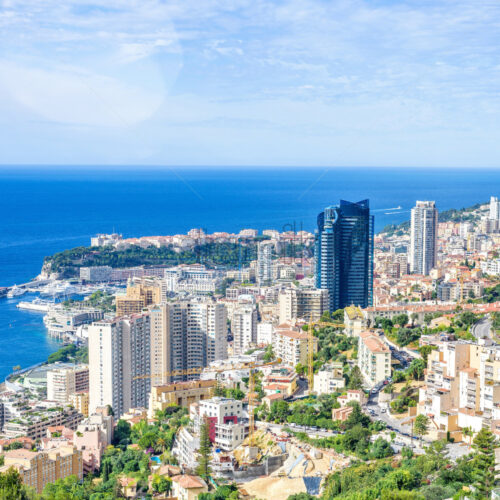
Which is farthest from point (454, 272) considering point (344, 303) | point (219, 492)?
point (219, 492)

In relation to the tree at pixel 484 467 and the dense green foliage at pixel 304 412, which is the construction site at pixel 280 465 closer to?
the dense green foliage at pixel 304 412

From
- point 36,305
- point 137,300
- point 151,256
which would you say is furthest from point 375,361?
point 151,256

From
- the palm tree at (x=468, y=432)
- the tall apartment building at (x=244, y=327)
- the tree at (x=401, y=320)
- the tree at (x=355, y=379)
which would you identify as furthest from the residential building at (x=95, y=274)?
the palm tree at (x=468, y=432)

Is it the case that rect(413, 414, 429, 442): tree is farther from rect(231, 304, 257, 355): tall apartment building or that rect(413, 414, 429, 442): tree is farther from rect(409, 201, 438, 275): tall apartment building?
rect(409, 201, 438, 275): tall apartment building

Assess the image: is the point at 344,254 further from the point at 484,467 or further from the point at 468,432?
the point at 484,467

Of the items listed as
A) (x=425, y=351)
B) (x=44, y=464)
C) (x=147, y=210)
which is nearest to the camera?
(x=44, y=464)

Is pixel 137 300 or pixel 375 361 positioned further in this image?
pixel 137 300

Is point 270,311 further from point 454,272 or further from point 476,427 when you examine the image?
point 476,427
